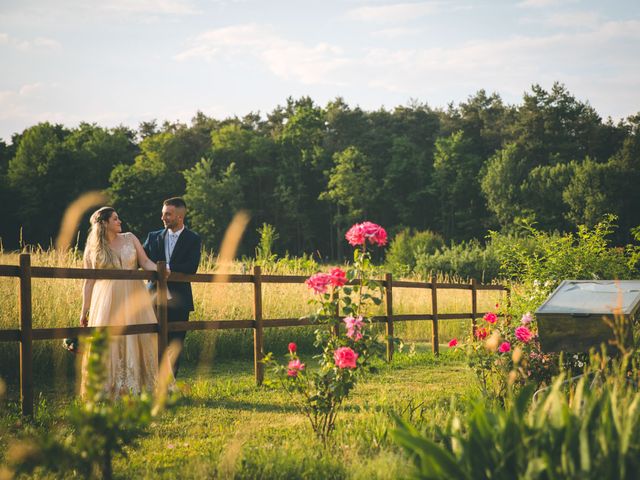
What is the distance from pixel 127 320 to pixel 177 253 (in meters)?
0.91

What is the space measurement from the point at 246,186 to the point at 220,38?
54509 millimetres

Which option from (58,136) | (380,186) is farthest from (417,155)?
(58,136)

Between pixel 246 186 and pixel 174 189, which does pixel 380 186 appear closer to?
pixel 246 186

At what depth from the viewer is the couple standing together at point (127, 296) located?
6887 millimetres

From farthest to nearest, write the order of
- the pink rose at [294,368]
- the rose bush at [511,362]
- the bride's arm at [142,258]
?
the bride's arm at [142,258], the rose bush at [511,362], the pink rose at [294,368]

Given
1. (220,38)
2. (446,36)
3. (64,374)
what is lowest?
(64,374)

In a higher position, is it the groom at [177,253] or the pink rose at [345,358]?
the groom at [177,253]

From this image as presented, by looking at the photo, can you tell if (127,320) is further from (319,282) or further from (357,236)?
(357,236)

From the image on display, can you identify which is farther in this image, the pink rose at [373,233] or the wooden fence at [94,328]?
the wooden fence at [94,328]

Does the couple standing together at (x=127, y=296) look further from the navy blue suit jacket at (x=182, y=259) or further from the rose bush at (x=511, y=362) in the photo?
the rose bush at (x=511, y=362)

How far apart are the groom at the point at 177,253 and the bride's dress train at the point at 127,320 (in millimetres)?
280

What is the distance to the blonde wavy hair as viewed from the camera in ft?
22.5

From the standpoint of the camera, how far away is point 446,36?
15.6 m

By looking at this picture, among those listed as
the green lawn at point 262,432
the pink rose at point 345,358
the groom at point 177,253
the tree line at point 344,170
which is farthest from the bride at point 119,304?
the tree line at point 344,170
